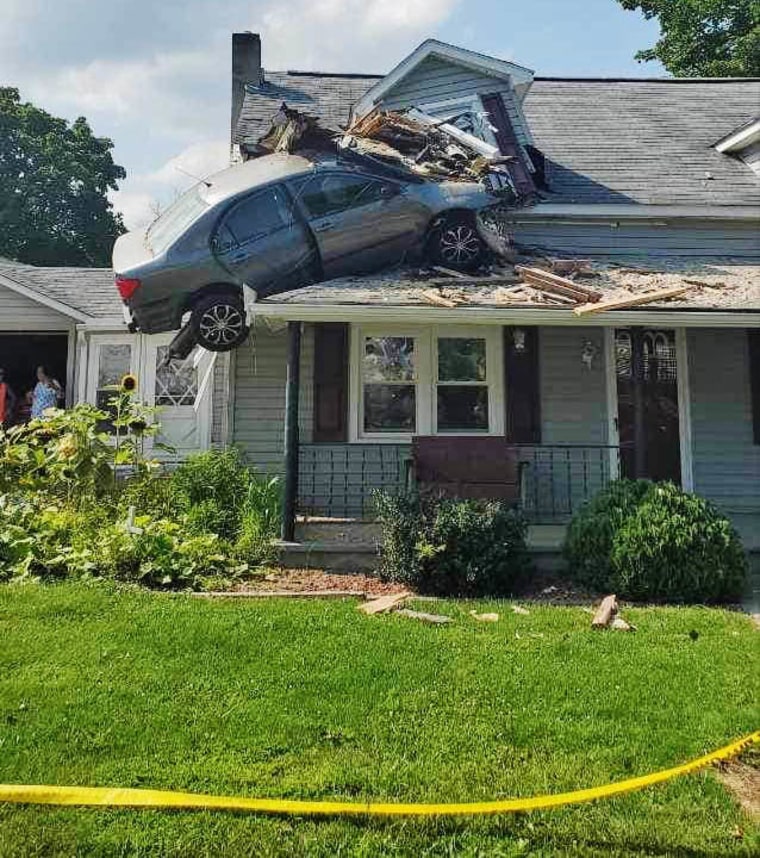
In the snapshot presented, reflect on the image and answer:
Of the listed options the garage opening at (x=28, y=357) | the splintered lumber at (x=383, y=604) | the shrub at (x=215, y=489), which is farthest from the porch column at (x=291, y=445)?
the garage opening at (x=28, y=357)

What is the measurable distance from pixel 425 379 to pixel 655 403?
329cm

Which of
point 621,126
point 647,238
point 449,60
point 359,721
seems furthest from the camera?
point 621,126

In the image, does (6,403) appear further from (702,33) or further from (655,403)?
A: (702,33)

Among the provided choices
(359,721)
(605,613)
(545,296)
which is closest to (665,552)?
(605,613)

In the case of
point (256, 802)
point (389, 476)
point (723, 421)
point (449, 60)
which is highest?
point (449, 60)

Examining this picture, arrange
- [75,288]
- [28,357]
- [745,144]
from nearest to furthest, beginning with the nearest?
[745,144]
[75,288]
[28,357]

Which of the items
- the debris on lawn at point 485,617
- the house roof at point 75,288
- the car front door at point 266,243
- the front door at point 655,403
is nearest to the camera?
the debris on lawn at point 485,617

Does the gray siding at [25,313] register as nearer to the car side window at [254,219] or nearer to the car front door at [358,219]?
the car side window at [254,219]

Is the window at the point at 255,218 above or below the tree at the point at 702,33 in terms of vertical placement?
below

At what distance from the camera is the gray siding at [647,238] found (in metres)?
10.3

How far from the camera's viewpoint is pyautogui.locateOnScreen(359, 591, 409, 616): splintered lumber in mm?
5570

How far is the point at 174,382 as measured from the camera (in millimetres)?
12352

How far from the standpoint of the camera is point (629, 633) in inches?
202

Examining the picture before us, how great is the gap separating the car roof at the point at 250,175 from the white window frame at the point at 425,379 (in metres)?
2.21
